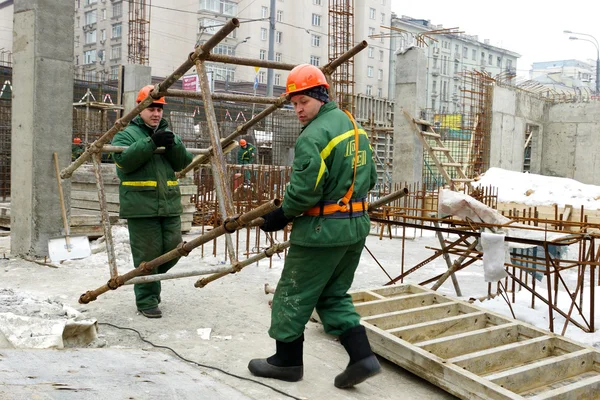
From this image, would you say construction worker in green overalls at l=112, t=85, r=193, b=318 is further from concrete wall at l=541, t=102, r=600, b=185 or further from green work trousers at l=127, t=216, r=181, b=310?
concrete wall at l=541, t=102, r=600, b=185

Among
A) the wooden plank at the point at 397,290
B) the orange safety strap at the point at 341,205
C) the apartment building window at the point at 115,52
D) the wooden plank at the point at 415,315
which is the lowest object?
the wooden plank at the point at 415,315

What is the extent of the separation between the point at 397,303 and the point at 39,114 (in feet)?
17.0

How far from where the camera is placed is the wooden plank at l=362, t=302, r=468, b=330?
4746 mm

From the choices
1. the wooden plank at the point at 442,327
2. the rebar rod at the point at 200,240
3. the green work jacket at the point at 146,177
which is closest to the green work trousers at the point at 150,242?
the green work jacket at the point at 146,177

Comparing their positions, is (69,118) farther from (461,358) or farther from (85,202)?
(461,358)

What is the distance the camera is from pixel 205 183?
12.3 m

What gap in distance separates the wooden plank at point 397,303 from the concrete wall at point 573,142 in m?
21.7

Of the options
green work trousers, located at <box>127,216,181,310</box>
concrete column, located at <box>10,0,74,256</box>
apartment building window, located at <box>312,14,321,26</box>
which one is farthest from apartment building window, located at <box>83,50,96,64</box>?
green work trousers, located at <box>127,216,181,310</box>

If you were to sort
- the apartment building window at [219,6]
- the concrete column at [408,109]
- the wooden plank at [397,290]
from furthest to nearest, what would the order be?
the apartment building window at [219,6] < the concrete column at [408,109] < the wooden plank at [397,290]

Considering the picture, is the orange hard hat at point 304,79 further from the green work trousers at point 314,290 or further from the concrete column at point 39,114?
the concrete column at point 39,114

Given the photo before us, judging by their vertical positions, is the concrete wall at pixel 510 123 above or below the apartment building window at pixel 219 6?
below

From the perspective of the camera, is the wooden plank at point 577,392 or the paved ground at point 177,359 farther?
the wooden plank at point 577,392

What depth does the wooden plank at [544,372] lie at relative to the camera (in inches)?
145

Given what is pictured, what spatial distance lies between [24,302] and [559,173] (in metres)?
24.2
